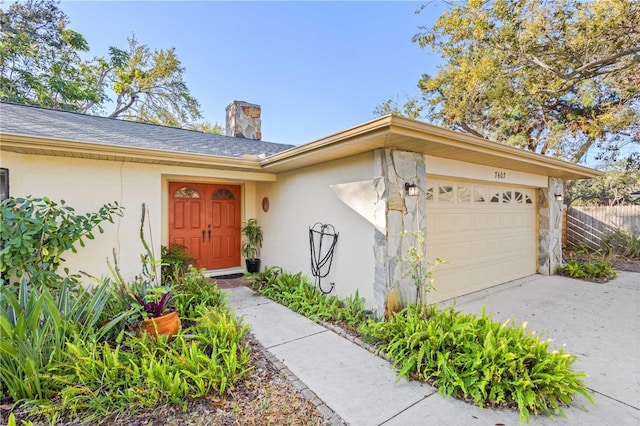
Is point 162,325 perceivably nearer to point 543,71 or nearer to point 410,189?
point 410,189

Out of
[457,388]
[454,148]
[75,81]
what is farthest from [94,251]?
[75,81]

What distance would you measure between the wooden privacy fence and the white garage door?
14.3ft

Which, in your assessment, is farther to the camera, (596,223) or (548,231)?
(596,223)

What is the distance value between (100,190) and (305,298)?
3496mm

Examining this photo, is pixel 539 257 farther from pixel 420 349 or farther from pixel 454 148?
pixel 420 349

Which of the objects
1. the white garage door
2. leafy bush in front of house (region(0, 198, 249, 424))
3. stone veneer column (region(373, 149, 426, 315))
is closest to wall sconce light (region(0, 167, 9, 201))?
leafy bush in front of house (region(0, 198, 249, 424))

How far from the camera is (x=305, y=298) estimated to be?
4629 millimetres

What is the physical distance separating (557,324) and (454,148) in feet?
9.03

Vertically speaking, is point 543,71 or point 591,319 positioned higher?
point 543,71

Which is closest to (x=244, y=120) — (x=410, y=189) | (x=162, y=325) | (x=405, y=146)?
(x=405, y=146)

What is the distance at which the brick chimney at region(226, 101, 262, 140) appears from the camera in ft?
28.1

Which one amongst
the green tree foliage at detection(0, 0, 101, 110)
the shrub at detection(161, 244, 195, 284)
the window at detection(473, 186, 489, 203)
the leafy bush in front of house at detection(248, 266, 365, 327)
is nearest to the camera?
the leafy bush in front of house at detection(248, 266, 365, 327)

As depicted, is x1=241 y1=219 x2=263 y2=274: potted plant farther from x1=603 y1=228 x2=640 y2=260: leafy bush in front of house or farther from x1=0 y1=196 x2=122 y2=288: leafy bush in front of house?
x1=603 y1=228 x2=640 y2=260: leafy bush in front of house

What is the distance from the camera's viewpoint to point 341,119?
1550 cm
